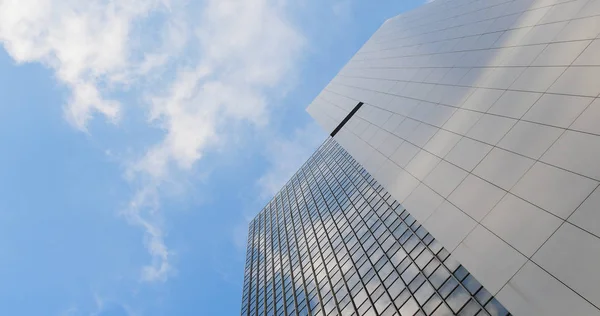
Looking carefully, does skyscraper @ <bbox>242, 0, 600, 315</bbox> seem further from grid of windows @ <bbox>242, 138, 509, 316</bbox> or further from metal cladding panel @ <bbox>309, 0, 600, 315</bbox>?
grid of windows @ <bbox>242, 138, 509, 316</bbox>

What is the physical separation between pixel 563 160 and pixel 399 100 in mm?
17585

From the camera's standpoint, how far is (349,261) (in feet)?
113

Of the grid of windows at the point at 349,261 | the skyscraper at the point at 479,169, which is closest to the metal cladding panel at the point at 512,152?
the skyscraper at the point at 479,169

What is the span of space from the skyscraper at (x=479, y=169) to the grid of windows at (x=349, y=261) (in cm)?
15

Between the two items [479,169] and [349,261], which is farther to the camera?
[349,261]

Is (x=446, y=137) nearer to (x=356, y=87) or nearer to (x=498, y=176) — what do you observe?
(x=498, y=176)

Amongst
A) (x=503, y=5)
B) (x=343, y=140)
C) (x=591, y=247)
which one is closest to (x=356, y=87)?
(x=343, y=140)

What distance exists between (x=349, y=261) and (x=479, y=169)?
70.6 feet

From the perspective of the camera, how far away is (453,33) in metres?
31.1

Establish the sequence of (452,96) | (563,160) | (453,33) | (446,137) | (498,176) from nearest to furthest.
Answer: (563,160) → (498,176) → (446,137) → (452,96) → (453,33)

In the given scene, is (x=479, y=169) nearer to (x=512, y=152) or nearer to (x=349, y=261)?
(x=512, y=152)

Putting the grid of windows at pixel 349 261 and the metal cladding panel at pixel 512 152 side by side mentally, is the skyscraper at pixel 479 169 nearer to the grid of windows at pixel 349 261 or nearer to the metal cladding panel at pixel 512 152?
the metal cladding panel at pixel 512 152

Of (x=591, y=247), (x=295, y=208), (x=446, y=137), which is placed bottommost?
(x=591, y=247)

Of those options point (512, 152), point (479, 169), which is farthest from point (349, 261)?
point (512, 152)
